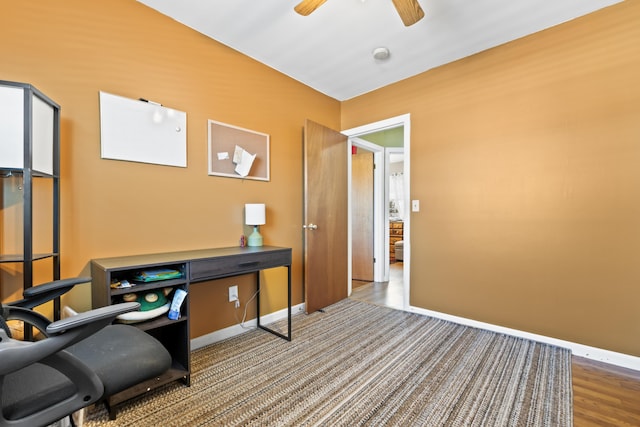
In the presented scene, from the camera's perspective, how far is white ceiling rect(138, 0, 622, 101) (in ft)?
6.48

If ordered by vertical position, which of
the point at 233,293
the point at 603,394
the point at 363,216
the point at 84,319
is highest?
the point at 363,216

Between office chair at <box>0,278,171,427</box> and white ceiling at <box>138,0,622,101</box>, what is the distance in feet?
6.95

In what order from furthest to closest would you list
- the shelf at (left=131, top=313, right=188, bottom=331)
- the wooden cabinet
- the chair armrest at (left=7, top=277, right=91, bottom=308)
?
the wooden cabinet, the shelf at (left=131, top=313, right=188, bottom=331), the chair armrest at (left=7, top=277, right=91, bottom=308)

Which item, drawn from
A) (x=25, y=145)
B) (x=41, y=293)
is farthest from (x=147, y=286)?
(x=25, y=145)

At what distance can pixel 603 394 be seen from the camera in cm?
165

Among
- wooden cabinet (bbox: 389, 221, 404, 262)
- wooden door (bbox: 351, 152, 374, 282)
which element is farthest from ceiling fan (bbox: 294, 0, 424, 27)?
wooden cabinet (bbox: 389, 221, 404, 262)

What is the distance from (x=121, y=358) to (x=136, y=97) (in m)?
1.71

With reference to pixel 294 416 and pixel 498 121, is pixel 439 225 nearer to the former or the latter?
pixel 498 121

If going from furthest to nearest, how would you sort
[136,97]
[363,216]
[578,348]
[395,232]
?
[395,232]
[363,216]
[578,348]
[136,97]

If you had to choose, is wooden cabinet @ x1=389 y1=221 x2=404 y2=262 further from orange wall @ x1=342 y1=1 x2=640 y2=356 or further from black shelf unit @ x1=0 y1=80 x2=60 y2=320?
black shelf unit @ x1=0 y1=80 x2=60 y2=320

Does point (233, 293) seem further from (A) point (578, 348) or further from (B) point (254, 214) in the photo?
(A) point (578, 348)

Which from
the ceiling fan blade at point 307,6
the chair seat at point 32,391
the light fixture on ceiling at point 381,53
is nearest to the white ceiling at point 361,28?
the light fixture on ceiling at point 381,53

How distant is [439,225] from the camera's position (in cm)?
280

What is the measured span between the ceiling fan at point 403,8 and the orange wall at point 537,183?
4.07 ft
